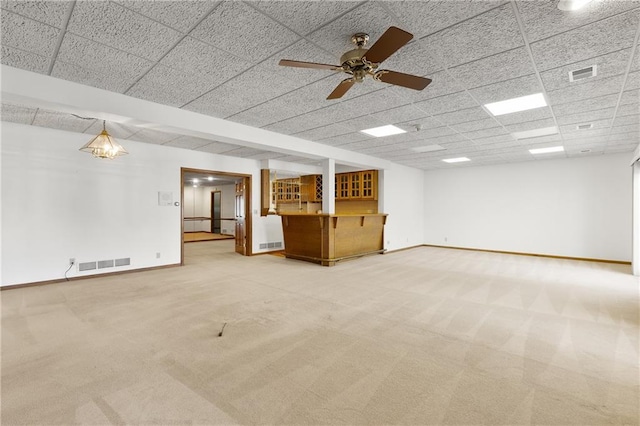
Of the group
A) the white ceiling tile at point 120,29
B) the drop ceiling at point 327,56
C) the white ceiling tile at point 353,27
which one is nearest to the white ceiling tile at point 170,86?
the drop ceiling at point 327,56

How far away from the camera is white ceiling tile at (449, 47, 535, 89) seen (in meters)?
2.62

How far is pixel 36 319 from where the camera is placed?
324cm

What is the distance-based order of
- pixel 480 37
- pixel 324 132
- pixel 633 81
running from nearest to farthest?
1. pixel 480 37
2. pixel 633 81
3. pixel 324 132

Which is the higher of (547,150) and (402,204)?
(547,150)

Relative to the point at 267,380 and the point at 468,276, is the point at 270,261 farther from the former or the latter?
the point at 267,380

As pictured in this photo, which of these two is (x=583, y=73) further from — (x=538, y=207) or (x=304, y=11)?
(x=538, y=207)

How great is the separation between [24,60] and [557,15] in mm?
4426

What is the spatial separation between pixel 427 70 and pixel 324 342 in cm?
281

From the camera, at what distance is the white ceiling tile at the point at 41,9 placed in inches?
77.2

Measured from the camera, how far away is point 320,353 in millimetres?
2484

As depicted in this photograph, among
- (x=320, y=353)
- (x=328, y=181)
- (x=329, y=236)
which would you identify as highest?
(x=328, y=181)

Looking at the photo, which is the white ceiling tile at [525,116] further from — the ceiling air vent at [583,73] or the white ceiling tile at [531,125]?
the ceiling air vent at [583,73]

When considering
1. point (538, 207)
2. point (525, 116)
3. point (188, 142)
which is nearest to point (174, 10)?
point (188, 142)

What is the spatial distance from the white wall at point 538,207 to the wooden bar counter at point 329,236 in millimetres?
3101
